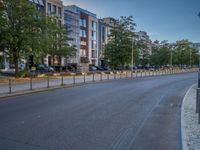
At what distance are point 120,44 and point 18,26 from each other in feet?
90.4

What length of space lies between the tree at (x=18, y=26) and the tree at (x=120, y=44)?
24736 mm

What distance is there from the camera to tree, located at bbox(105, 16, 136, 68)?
53938mm

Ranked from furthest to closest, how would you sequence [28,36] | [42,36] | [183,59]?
[183,59], [42,36], [28,36]

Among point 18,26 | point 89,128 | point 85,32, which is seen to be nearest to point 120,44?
point 18,26

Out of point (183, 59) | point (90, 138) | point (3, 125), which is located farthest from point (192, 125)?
point (183, 59)

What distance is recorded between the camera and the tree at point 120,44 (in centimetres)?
5394

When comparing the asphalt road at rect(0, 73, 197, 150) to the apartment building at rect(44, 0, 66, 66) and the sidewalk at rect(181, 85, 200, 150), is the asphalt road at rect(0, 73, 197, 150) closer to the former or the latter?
the sidewalk at rect(181, 85, 200, 150)

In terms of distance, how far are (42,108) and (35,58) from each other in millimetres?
24496

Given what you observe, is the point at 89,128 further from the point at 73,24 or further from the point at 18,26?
the point at 73,24

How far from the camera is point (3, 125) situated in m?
8.51

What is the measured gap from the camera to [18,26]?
30438 millimetres

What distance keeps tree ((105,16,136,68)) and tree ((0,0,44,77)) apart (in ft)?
81.2

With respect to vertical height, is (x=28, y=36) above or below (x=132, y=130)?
above

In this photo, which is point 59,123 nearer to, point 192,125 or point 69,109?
point 69,109
